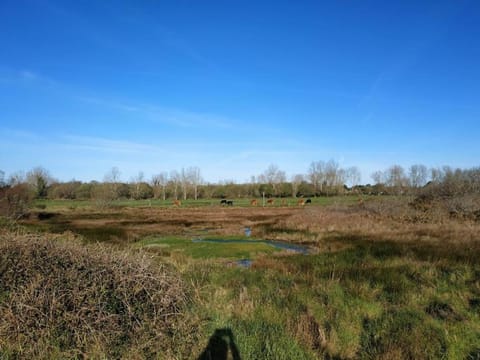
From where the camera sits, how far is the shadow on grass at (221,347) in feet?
19.2

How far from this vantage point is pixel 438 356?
6148 millimetres

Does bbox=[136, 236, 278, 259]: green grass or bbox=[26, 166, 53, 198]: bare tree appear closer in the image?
bbox=[136, 236, 278, 259]: green grass

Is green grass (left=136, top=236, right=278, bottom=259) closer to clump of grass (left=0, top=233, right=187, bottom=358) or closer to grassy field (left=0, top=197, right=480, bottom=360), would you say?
grassy field (left=0, top=197, right=480, bottom=360)

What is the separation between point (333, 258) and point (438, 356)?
9.59m

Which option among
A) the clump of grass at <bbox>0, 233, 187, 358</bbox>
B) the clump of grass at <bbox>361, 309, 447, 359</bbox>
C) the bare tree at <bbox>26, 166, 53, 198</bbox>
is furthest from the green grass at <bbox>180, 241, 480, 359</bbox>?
the bare tree at <bbox>26, 166, 53, 198</bbox>

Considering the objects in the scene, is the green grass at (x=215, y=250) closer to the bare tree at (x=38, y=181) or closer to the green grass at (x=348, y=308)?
the green grass at (x=348, y=308)

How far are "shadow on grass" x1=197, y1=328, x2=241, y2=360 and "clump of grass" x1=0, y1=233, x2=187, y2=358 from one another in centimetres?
69

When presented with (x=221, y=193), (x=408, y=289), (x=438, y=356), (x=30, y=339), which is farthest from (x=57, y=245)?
(x=221, y=193)

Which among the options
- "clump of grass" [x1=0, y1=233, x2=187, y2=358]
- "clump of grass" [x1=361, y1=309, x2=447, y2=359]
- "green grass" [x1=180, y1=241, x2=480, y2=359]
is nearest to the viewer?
"clump of grass" [x1=0, y1=233, x2=187, y2=358]

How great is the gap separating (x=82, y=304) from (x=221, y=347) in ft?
8.48

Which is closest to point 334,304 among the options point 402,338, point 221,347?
point 402,338

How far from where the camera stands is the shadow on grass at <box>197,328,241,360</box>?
5.85 meters

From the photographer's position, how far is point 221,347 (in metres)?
6.14

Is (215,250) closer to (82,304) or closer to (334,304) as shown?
(334,304)
